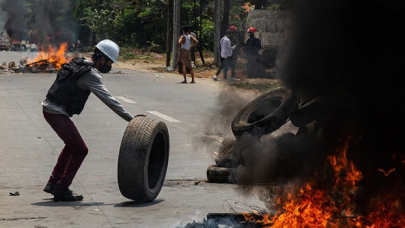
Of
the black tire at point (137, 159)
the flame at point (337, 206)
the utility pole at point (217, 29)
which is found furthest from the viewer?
the utility pole at point (217, 29)

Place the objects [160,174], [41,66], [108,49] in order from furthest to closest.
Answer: [41,66]
[160,174]
[108,49]

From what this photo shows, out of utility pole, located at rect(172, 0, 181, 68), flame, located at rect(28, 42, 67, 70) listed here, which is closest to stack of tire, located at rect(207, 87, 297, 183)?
flame, located at rect(28, 42, 67, 70)

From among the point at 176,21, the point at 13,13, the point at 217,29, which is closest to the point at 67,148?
the point at 217,29

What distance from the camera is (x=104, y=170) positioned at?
33.3 ft

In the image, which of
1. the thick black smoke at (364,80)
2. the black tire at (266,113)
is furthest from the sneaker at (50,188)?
the thick black smoke at (364,80)

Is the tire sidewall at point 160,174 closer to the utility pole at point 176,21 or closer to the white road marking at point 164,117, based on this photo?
the white road marking at point 164,117

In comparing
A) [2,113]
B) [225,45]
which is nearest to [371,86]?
[2,113]

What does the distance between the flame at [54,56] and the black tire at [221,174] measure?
23.4m

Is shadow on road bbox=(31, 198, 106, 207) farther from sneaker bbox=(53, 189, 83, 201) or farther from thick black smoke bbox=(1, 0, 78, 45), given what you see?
thick black smoke bbox=(1, 0, 78, 45)

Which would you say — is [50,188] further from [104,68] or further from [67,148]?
[104,68]

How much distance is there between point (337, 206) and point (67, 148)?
3274 millimetres

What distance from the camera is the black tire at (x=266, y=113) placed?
8.56m

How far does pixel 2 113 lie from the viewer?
56.6 feet

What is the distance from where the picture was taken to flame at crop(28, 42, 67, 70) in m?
32.7
